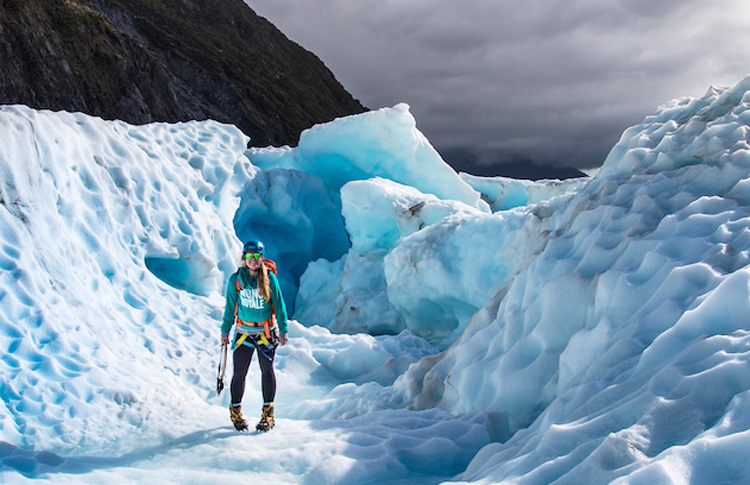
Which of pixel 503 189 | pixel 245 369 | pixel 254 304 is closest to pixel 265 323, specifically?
pixel 254 304

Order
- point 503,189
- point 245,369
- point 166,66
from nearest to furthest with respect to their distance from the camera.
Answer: point 245,369 → point 503,189 → point 166,66

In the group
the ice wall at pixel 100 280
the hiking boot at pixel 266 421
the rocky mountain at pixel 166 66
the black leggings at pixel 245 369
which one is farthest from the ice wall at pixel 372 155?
the rocky mountain at pixel 166 66

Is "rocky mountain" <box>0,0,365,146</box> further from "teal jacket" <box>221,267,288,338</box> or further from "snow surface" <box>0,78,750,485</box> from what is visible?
"teal jacket" <box>221,267,288,338</box>

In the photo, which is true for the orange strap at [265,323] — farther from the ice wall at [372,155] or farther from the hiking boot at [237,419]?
the ice wall at [372,155]

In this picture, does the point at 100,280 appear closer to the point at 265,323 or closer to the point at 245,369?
the point at 245,369

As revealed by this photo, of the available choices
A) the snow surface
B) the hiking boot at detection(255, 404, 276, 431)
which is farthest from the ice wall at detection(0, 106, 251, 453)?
the hiking boot at detection(255, 404, 276, 431)

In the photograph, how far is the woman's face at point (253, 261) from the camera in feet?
13.6

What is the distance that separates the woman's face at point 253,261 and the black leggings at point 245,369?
554 mm

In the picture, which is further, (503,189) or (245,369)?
(503,189)

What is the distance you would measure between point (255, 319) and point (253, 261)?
0.39 m

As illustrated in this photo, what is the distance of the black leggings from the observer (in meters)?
4.20

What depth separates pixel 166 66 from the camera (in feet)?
129

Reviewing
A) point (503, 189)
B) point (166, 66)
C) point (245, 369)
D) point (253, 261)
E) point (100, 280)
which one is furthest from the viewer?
point (166, 66)

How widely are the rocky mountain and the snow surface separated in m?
21.1
